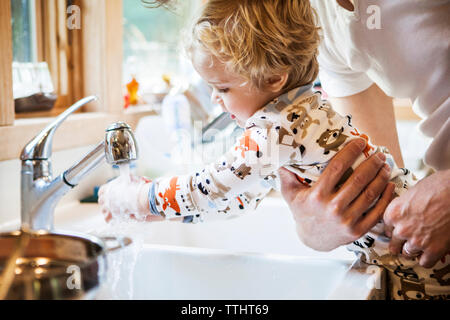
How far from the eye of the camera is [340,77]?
1146 mm

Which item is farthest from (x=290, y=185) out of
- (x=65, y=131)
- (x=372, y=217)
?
(x=65, y=131)

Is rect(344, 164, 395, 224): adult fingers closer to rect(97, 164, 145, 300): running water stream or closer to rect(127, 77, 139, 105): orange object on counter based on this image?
rect(97, 164, 145, 300): running water stream

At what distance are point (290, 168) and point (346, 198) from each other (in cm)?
10

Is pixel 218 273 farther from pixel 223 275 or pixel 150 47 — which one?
pixel 150 47

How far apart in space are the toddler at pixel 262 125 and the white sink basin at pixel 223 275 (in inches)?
3.5

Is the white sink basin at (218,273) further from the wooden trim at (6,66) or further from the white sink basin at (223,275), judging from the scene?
the wooden trim at (6,66)

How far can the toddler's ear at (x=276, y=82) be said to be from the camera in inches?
34.0

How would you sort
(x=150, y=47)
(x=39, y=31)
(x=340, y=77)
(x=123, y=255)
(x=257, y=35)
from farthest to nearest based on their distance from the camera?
1. (x=150, y=47)
2. (x=39, y=31)
3. (x=340, y=77)
4. (x=123, y=255)
5. (x=257, y=35)

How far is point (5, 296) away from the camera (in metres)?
0.60

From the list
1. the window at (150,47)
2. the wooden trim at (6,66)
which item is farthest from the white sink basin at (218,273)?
the window at (150,47)
